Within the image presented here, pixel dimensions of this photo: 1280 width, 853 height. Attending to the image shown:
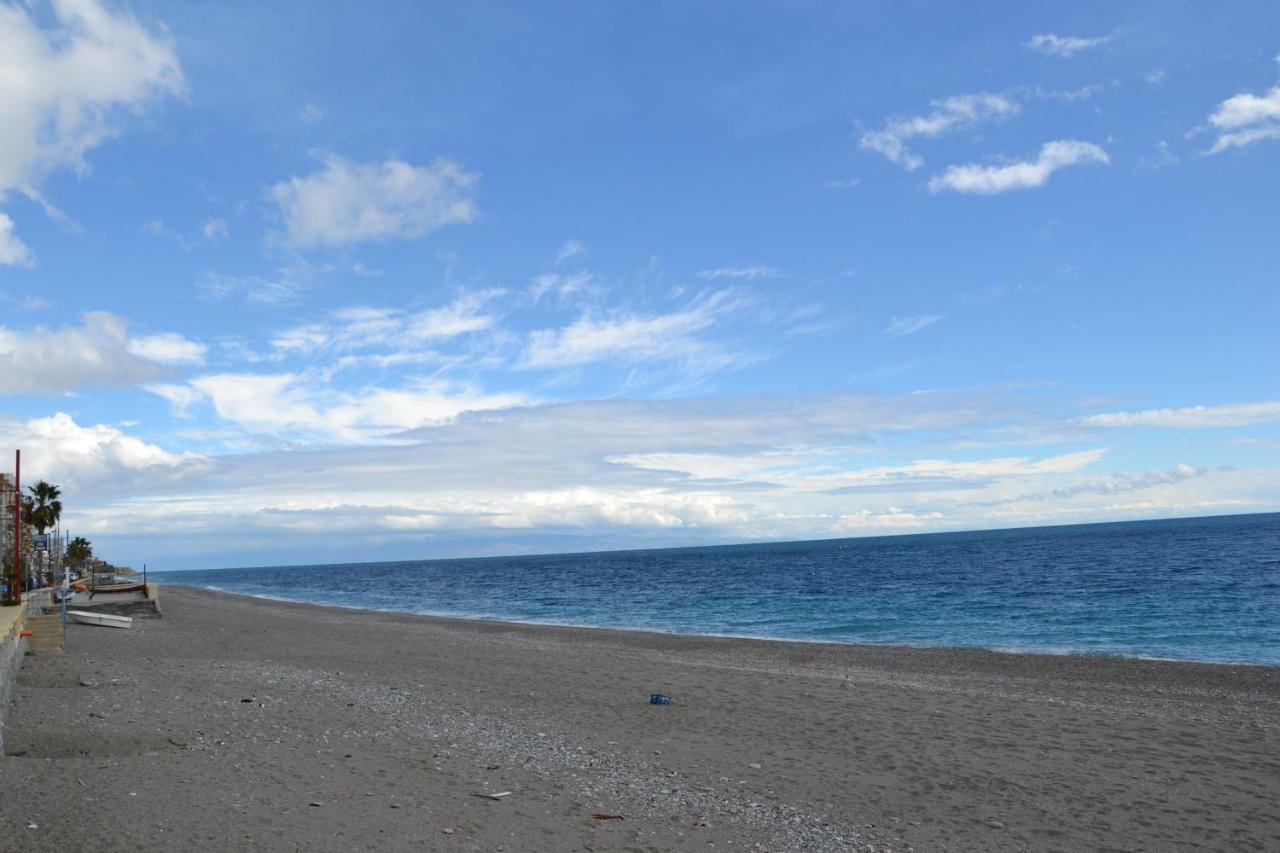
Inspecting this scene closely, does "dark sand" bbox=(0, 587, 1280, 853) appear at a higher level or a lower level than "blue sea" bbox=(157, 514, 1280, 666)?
higher

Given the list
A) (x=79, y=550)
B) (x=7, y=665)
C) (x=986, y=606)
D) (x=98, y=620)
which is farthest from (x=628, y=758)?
(x=79, y=550)

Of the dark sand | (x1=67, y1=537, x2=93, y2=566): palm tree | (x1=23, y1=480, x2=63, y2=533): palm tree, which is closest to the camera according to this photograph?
the dark sand

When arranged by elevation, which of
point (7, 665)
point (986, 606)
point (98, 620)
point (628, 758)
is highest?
point (7, 665)

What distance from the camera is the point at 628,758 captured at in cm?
1135

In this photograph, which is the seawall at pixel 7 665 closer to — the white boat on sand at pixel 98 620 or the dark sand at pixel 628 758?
the dark sand at pixel 628 758

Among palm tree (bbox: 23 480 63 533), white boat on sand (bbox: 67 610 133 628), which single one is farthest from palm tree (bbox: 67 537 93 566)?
white boat on sand (bbox: 67 610 133 628)

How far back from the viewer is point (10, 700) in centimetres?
1244

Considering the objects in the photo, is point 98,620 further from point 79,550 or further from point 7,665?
point 79,550

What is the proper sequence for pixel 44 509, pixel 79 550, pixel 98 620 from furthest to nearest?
1. pixel 79 550
2. pixel 44 509
3. pixel 98 620

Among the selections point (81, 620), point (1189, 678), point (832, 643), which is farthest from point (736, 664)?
point (81, 620)

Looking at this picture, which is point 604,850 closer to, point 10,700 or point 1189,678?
point 10,700

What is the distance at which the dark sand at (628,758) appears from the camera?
8094 mm

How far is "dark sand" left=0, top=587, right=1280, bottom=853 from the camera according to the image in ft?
26.6

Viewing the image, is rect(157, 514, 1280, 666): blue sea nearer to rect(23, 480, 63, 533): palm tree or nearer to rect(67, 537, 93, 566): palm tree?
rect(23, 480, 63, 533): palm tree
